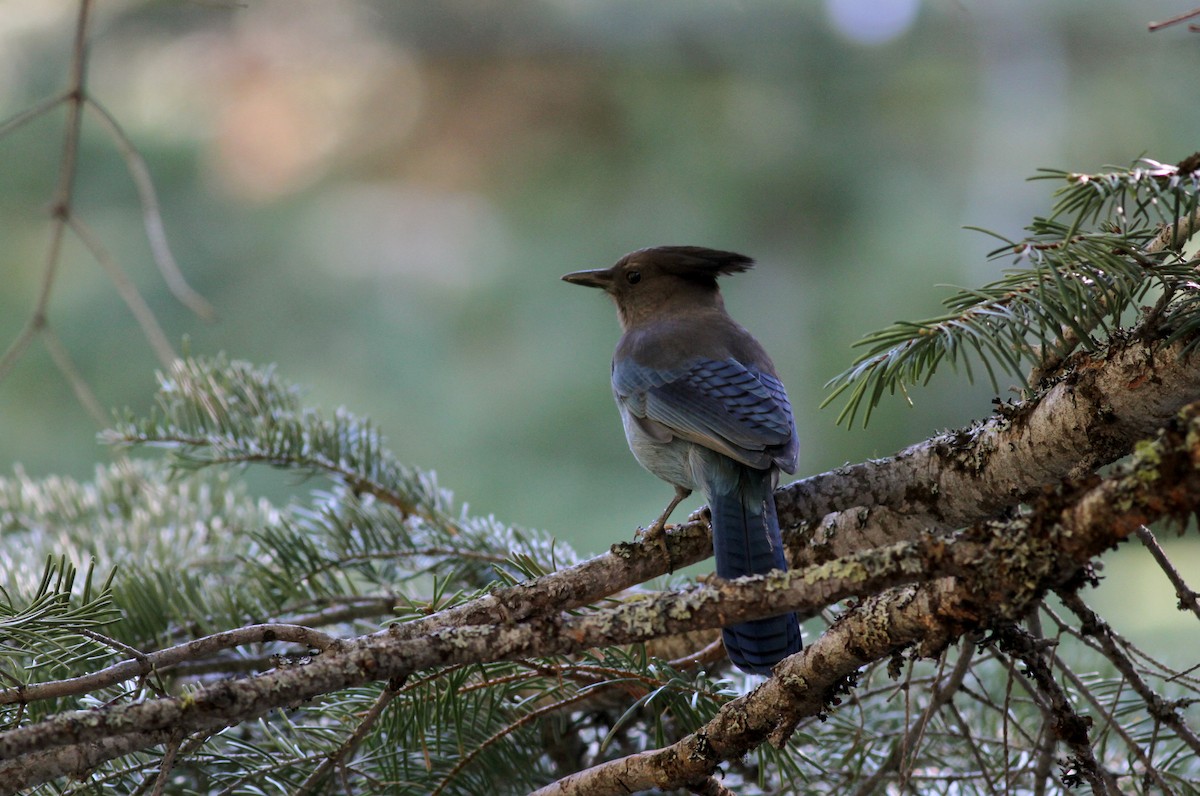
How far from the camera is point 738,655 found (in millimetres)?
1297

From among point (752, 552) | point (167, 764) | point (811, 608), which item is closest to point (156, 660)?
point (167, 764)

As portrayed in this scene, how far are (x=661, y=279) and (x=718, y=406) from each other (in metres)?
0.71

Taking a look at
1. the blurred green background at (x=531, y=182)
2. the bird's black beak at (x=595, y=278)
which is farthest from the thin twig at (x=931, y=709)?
the blurred green background at (x=531, y=182)

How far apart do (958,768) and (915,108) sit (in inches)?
244

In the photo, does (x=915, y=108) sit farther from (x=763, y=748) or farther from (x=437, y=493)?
(x=763, y=748)

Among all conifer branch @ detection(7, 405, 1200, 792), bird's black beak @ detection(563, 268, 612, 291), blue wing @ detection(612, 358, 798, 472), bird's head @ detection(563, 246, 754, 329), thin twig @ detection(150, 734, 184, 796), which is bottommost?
thin twig @ detection(150, 734, 184, 796)

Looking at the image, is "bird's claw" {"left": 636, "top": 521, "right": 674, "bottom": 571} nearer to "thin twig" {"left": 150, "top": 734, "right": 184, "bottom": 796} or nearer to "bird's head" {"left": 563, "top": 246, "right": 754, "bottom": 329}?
"thin twig" {"left": 150, "top": 734, "right": 184, "bottom": 796}

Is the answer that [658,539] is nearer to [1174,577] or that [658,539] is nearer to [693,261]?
[1174,577]

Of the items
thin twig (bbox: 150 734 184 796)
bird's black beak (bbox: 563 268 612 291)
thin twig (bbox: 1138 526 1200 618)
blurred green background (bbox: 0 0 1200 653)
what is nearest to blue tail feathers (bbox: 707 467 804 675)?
thin twig (bbox: 1138 526 1200 618)

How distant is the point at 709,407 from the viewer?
1.90 meters

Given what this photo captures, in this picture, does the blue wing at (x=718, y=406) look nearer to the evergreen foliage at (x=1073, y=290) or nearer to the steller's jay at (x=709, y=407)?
the steller's jay at (x=709, y=407)

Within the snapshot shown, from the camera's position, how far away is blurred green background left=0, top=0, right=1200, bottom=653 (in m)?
5.40

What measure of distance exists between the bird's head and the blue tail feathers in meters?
0.85

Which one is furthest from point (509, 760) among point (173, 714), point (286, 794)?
point (173, 714)
